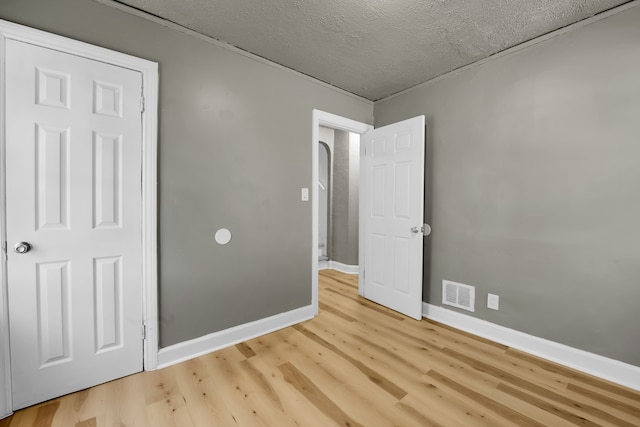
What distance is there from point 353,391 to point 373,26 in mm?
2541

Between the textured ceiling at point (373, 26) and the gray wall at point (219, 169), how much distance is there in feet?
0.71

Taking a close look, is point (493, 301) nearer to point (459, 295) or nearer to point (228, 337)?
point (459, 295)

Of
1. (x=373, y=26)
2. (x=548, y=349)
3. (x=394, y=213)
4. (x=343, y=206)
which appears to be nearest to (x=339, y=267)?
(x=343, y=206)

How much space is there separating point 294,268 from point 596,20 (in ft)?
9.93

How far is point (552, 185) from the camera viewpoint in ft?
6.75

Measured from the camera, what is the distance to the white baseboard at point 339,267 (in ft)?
14.9

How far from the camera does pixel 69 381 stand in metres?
1.62

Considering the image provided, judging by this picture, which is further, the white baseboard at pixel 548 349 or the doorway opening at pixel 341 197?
the doorway opening at pixel 341 197

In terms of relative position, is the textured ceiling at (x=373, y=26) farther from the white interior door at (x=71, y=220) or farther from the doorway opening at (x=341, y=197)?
the doorway opening at (x=341, y=197)

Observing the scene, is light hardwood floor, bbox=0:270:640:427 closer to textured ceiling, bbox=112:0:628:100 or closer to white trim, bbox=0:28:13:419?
white trim, bbox=0:28:13:419

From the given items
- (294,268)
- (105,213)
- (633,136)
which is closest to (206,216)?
(105,213)

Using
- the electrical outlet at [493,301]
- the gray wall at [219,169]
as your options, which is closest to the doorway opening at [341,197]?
the gray wall at [219,169]

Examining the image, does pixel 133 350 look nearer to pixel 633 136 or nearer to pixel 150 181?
pixel 150 181

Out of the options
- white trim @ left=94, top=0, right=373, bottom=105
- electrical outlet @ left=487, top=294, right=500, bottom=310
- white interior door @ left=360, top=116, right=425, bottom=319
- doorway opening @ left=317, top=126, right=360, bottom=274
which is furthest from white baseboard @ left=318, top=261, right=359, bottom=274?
white trim @ left=94, top=0, right=373, bottom=105
